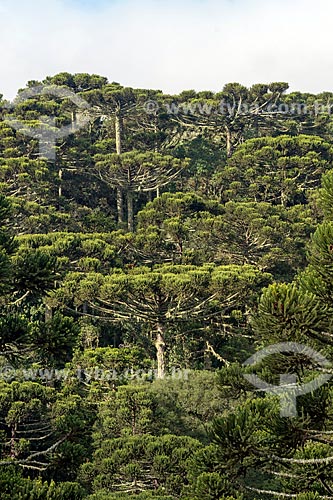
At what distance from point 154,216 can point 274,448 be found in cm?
2237

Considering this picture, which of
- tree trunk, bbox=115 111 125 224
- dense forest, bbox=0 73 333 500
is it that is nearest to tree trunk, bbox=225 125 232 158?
dense forest, bbox=0 73 333 500

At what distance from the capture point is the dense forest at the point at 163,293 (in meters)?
5.54

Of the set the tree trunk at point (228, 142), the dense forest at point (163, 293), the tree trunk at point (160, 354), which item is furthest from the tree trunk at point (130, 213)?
the tree trunk at point (160, 354)

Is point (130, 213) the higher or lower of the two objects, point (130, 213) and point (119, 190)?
the lower

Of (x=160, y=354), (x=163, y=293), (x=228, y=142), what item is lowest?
(x=160, y=354)

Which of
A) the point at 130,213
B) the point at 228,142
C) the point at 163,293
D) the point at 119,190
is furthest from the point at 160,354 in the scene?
the point at 228,142

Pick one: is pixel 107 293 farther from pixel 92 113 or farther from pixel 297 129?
pixel 297 129

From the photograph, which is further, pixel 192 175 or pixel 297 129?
pixel 297 129

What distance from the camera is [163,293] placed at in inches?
806

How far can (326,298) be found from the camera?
17.2 ft

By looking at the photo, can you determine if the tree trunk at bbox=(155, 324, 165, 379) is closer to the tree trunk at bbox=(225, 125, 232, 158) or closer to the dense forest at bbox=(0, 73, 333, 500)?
the dense forest at bbox=(0, 73, 333, 500)

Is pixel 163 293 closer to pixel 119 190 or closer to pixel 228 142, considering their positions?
pixel 119 190

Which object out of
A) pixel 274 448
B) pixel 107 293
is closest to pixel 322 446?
pixel 274 448

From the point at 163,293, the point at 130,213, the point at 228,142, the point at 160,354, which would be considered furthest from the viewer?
the point at 228,142
